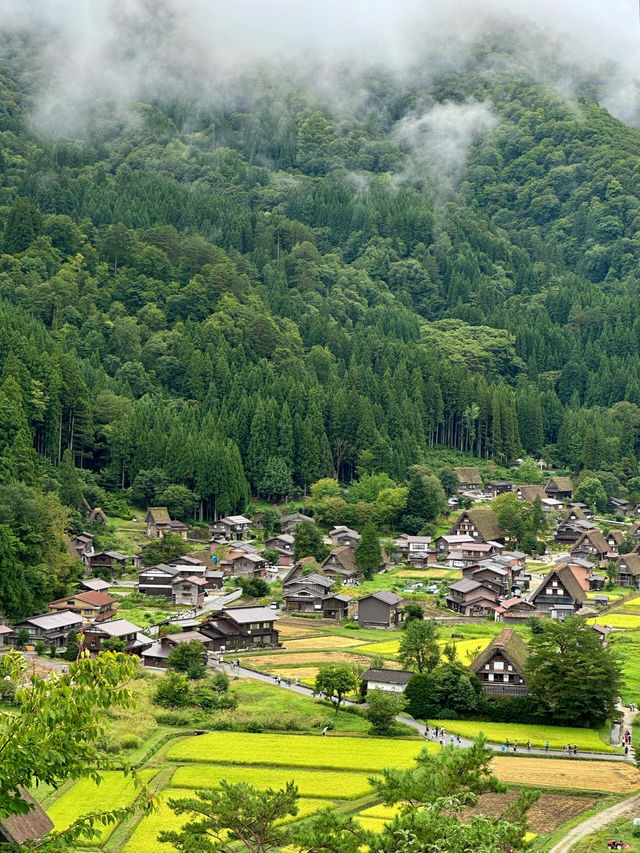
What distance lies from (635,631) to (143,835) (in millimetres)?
41132

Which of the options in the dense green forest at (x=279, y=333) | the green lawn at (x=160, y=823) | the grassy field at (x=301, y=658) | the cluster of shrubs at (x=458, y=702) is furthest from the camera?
the dense green forest at (x=279, y=333)

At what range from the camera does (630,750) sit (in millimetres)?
43844

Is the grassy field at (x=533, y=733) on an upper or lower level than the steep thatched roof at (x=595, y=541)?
lower

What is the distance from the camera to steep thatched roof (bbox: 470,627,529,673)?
51.2m

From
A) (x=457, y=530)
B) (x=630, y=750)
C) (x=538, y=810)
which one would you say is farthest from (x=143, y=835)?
(x=457, y=530)

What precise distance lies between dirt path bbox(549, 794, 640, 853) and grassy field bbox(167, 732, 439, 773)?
299 inches

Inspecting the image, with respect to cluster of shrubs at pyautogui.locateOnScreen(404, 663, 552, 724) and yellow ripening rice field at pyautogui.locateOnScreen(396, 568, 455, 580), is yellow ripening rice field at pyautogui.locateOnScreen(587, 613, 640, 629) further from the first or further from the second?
cluster of shrubs at pyautogui.locateOnScreen(404, 663, 552, 724)

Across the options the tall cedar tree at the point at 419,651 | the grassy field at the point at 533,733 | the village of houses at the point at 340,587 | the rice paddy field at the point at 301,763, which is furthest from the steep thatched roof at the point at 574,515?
the grassy field at the point at 533,733

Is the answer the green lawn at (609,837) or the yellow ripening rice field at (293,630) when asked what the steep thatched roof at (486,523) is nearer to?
the yellow ripening rice field at (293,630)

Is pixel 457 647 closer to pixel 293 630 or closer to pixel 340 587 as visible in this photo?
pixel 293 630

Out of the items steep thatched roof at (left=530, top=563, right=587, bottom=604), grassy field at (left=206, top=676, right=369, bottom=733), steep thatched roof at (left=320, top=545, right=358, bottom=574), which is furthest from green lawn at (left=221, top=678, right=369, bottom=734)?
steep thatched roof at (left=320, top=545, right=358, bottom=574)

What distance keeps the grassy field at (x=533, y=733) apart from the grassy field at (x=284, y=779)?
9218 mm

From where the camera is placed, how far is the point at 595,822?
34.7 metres

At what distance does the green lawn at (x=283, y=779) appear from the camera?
3703cm
